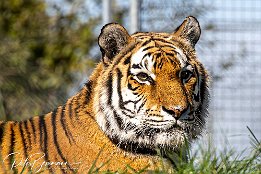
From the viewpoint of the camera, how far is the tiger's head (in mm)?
3820

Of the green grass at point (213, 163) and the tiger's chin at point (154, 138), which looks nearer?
the green grass at point (213, 163)

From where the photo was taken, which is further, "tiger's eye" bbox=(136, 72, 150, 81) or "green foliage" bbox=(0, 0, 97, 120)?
"green foliage" bbox=(0, 0, 97, 120)

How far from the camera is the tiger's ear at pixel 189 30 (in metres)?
4.32

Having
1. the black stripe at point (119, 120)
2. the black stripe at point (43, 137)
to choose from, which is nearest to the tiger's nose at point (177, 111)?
the black stripe at point (119, 120)

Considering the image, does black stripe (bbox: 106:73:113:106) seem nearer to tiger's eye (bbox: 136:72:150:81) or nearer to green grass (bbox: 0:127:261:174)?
tiger's eye (bbox: 136:72:150:81)

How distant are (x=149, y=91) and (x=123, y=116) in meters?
0.20

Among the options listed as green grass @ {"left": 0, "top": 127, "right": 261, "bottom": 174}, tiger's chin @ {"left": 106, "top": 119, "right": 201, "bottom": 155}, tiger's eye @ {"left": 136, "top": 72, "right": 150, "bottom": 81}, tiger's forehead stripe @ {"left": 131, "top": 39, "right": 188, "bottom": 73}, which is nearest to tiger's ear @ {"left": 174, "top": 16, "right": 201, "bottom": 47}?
tiger's forehead stripe @ {"left": 131, "top": 39, "right": 188, "bottom": 73}

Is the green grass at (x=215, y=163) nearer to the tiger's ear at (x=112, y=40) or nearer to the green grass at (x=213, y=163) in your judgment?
the green grass at (x=213, y=163)

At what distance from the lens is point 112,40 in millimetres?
4152

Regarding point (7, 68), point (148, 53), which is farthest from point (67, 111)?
point (7, 68)

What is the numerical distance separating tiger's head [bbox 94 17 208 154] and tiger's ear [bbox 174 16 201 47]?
5cm

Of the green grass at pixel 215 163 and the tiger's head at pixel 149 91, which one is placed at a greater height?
the tiger's head at pixel 149 91

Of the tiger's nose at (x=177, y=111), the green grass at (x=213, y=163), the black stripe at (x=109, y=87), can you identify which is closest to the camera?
the green grass at (x=213, y=163)

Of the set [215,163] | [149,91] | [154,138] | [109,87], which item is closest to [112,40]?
[109,87]
